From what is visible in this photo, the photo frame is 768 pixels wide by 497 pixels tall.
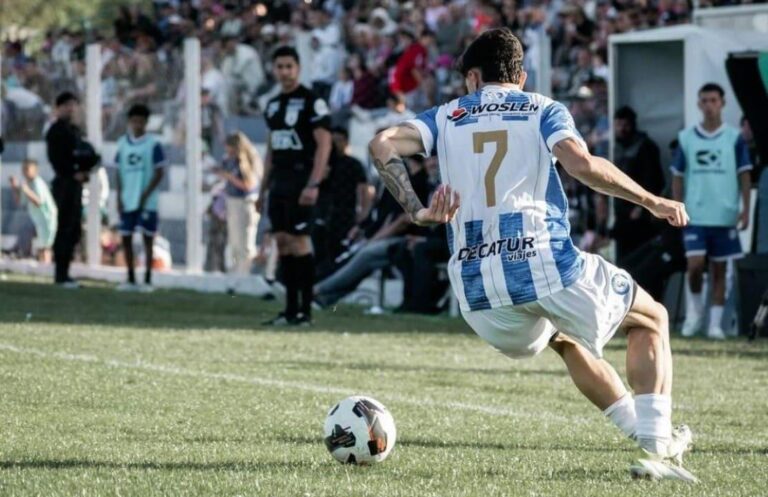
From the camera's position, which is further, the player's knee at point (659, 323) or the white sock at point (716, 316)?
the white sock at point (716, 316)

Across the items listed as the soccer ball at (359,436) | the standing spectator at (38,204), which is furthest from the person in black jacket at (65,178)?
the soccer ball at (359,436)

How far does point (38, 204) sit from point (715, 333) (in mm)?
12344

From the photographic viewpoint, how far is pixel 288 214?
555 inches

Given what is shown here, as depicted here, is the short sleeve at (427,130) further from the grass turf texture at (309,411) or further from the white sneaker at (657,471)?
the white sneaker at (657,471)

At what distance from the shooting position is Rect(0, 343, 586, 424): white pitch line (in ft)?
29.5

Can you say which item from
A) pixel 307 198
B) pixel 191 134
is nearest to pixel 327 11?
pixel 191 134

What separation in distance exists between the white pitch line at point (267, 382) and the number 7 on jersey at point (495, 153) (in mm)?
2478

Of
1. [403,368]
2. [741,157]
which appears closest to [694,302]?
[741,157]

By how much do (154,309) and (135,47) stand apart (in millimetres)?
11350

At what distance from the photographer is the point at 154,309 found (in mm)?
16328

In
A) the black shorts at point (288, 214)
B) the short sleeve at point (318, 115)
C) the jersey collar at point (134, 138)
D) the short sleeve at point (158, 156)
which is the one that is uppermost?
the short sleeve at point (318, 115)

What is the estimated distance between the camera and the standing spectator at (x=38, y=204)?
23.8 meters

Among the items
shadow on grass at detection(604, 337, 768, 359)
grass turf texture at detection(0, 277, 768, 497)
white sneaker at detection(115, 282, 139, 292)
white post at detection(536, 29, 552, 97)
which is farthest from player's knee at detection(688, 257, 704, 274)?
white sneaker at detection(115, 282, 139, 292)

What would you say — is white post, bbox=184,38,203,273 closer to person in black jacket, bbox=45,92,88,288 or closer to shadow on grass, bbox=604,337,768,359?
person in black jacket, bbox=45,92,88,288
